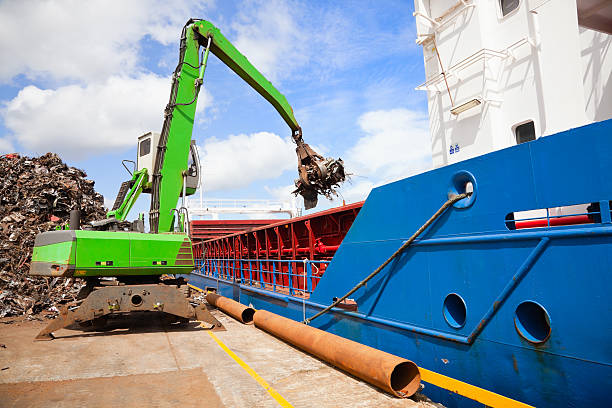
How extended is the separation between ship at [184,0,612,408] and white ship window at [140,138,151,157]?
15.6 ft

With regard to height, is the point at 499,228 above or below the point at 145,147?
below

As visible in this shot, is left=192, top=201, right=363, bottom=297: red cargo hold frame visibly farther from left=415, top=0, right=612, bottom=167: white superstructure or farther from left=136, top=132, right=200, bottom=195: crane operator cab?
left=415, top=0, right=612, bottom=167: white superstructure

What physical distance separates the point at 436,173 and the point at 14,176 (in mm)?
13750

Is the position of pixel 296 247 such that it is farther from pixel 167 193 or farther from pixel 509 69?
pixel 509 69

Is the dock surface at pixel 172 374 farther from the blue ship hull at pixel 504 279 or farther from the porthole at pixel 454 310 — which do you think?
the porthole at pixel 454 310

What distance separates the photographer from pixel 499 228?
3924mm

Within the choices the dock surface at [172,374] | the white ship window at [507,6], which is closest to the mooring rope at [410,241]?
the dock surface at [172,374]

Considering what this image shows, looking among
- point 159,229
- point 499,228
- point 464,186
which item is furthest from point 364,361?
point 159,229

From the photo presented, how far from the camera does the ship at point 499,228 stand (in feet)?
10.7

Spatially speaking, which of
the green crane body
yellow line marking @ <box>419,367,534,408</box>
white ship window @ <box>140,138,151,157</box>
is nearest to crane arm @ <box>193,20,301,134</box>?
the green crane body

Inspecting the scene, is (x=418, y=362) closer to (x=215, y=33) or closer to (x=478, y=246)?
(x=478, y=246)

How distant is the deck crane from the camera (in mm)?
7723

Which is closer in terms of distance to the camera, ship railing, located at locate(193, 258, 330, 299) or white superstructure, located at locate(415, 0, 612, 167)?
white superstructure, located at locate(415, 0, 612, 167)

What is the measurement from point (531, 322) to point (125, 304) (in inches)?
288
